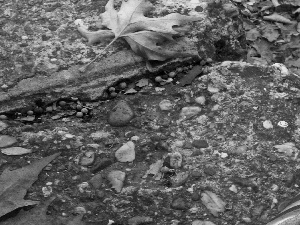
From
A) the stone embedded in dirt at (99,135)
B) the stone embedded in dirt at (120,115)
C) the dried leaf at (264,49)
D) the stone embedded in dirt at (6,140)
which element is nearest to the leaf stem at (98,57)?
the stone embedded in dirt at (120,115)

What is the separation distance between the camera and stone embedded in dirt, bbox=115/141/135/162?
2332mm

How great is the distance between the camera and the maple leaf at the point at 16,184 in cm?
202

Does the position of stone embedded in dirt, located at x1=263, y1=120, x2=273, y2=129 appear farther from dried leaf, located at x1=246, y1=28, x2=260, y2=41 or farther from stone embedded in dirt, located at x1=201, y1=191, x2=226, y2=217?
dried leaf, located at x1=246, y1=28, x2=260, y2=41

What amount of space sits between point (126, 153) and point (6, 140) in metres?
0.51

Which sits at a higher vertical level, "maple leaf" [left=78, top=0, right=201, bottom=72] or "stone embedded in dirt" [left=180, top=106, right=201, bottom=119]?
"maple leaf" [left=78, top=0, right=201, bottom=72]

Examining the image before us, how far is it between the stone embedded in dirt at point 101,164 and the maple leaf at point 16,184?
188 mm

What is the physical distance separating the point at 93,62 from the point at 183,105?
1.60ft

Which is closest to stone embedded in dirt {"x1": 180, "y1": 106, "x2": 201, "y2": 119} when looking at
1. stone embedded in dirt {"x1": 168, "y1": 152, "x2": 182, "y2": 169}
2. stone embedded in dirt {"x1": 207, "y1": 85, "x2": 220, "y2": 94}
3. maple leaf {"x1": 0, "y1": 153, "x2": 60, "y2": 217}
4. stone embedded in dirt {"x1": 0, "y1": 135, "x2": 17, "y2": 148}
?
stone embedded in dirt {"x1": 207, "y1": 85, "x2": 220, "y2": 94}

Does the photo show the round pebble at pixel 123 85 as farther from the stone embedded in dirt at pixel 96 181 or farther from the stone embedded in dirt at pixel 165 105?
the stone embedded in dirt at pixel 96 181

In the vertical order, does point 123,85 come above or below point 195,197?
above

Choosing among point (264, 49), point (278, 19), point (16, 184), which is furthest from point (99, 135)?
point (278, 19)

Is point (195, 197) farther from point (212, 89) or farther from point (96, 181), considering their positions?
point (212, 89)

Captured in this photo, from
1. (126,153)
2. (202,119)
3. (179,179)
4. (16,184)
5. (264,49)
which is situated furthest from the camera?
(264,49)

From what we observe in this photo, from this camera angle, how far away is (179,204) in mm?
2162
